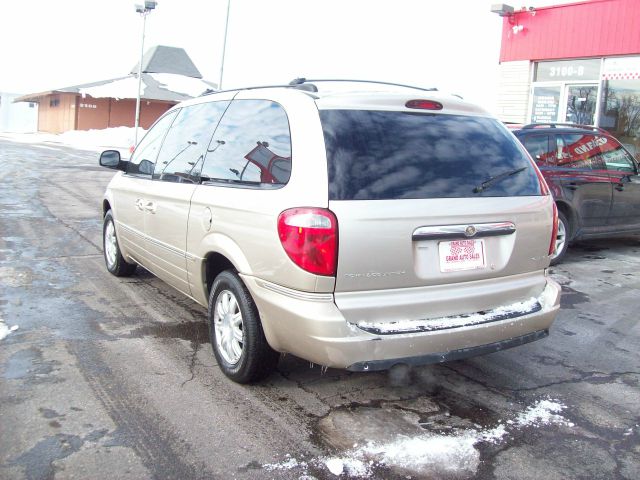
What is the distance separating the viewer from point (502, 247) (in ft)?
11.7

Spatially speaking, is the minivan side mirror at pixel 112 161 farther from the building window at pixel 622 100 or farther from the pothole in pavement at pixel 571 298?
the building window at pixel 622 100

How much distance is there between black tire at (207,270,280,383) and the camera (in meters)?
3.55

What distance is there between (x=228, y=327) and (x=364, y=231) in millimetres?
1240

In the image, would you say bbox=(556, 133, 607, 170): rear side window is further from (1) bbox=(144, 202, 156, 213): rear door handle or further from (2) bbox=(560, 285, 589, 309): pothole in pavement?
(1) bbox=(144, 202, 156, 213): rear door handle

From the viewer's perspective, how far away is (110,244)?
20.7ft

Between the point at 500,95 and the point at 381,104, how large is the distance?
45.0 ft

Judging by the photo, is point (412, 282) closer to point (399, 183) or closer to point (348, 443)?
point (399, 183)

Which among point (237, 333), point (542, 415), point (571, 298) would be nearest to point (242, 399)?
point (237, 333)

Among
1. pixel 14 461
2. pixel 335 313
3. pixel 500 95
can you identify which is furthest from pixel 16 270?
pixel 500 95

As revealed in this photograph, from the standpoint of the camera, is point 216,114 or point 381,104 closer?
point 381,104

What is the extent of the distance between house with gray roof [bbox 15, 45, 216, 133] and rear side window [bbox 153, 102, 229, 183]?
37.4m

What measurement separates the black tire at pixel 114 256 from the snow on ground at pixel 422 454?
3.73m

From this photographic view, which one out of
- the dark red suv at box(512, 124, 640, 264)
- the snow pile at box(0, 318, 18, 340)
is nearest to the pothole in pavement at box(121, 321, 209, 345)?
the snow pile at box(0, 318, 18, 340)

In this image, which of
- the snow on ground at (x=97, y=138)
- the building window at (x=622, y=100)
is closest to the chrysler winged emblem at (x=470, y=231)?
the building window at (x=622, y=100)
